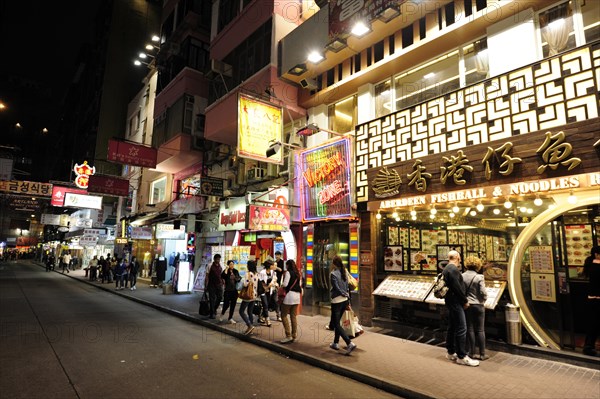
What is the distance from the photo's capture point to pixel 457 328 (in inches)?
275

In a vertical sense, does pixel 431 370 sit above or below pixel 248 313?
below

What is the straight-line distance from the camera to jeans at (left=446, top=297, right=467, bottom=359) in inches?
273

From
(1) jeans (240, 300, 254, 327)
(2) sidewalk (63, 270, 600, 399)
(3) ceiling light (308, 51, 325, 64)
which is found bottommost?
(2) sidewalk (63, 270, 600, 399)

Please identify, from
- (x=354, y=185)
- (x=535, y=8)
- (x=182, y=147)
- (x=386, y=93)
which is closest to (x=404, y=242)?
(x=354, y=185)

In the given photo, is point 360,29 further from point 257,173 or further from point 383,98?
point 257,173

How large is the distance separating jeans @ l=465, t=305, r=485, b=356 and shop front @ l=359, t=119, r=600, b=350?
47cm

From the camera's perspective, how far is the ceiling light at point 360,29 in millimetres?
11167

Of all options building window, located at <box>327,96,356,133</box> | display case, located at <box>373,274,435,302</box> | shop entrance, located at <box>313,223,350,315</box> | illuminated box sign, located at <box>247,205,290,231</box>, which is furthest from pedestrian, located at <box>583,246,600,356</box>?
illuminated box sign, located at <box>247,205,290,231</box>

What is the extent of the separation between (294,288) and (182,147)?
46.6ft

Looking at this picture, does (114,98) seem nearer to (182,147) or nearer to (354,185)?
(182,147)

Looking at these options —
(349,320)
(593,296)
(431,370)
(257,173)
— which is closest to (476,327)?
(431,370)

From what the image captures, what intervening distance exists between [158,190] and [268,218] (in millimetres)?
17157

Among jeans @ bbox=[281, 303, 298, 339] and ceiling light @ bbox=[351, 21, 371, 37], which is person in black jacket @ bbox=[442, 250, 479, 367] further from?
ceiling light @ bbox=[351, 21, 371, 37]

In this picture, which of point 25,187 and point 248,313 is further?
point 25,187
